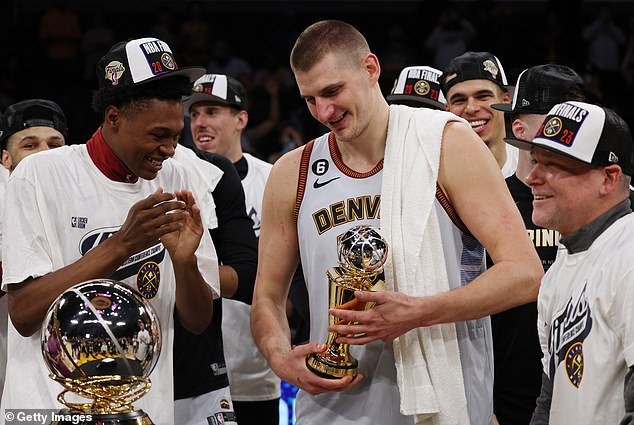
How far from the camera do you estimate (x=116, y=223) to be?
332 cm

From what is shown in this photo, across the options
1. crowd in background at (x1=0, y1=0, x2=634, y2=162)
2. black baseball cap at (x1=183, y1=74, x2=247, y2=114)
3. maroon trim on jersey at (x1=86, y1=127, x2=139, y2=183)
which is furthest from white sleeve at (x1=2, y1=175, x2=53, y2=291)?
crowd in background at (x1=0, y1=0, x2=634, y2=162)

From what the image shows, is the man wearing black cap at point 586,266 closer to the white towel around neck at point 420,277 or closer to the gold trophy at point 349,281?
the white towel around neck at point 420,277

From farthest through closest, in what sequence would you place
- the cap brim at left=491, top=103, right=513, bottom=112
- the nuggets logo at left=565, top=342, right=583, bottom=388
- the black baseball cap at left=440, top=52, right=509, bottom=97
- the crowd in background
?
the crowd in background → the black baseball cap at left=440, top=52, right=509, bottom=97 → the cap brim at left=491, top=103, right=513, bottom=112 → the nuggets logo at left=565, top=342, right=583, bottom=388

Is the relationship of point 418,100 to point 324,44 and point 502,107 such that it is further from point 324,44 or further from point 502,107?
point 324,44

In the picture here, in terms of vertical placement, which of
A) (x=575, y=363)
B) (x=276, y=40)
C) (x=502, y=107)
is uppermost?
(x=276, y=40)

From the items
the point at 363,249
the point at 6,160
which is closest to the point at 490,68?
the point at 6,160

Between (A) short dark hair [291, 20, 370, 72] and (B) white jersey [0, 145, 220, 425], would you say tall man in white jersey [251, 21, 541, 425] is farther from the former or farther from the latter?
(B) white jersey [0, 145, 220, 425]

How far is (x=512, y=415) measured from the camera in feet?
14.8

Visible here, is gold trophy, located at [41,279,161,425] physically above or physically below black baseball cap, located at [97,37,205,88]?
below

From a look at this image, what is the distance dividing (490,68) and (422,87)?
584mm

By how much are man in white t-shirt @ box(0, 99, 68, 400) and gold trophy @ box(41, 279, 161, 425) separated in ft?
11.0

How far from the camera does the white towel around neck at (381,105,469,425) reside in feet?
10.2

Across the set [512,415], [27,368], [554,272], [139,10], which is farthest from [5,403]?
[139,10]

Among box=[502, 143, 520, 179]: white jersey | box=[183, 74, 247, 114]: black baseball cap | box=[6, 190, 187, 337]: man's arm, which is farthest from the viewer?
box=[183, 74, 247, 114]: black baseball cap
